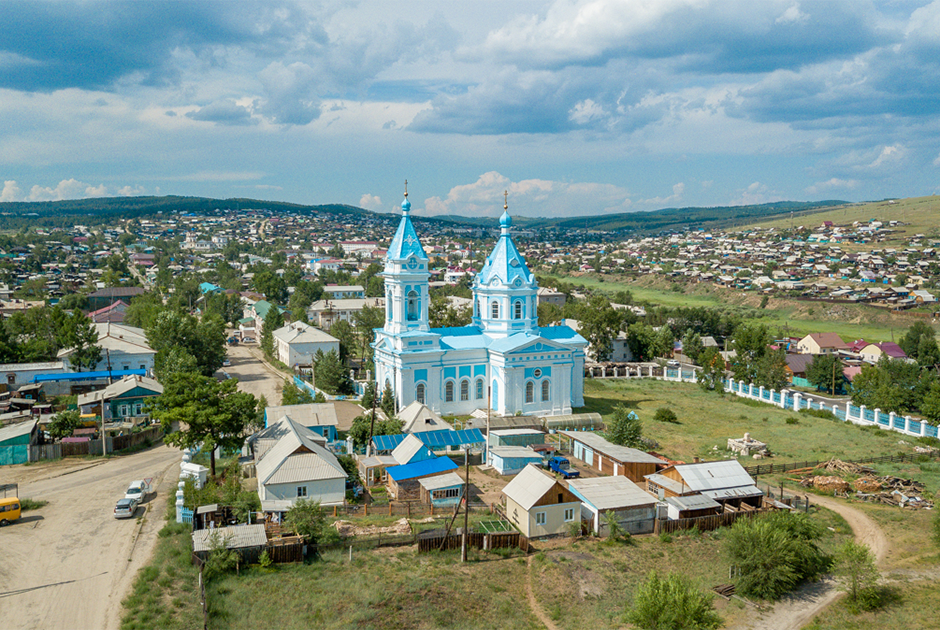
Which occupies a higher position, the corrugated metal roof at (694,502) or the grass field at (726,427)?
the corrugated metal roof at (694,502)

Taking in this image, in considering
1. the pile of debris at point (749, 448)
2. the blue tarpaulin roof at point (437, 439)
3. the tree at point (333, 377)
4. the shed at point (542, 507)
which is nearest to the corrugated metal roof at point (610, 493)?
the shed at point (542, 507)

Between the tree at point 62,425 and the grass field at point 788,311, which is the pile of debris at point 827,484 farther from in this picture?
the grass field at point 788,311

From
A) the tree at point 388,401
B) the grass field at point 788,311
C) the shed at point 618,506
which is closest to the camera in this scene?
the shed at point 618,506

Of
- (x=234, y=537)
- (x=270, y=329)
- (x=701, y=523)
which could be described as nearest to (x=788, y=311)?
(x=270, y=329)

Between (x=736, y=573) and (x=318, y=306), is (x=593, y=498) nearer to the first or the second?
(x=736, y=573)

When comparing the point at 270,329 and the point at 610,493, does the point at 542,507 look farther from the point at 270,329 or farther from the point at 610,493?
the point at 270,329

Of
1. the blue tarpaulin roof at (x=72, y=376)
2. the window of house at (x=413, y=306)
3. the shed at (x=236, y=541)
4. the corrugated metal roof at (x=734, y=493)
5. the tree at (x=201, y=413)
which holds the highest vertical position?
the window of house at (x=413, y=306)

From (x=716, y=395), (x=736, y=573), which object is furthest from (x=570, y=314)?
(x=736, y=573)
